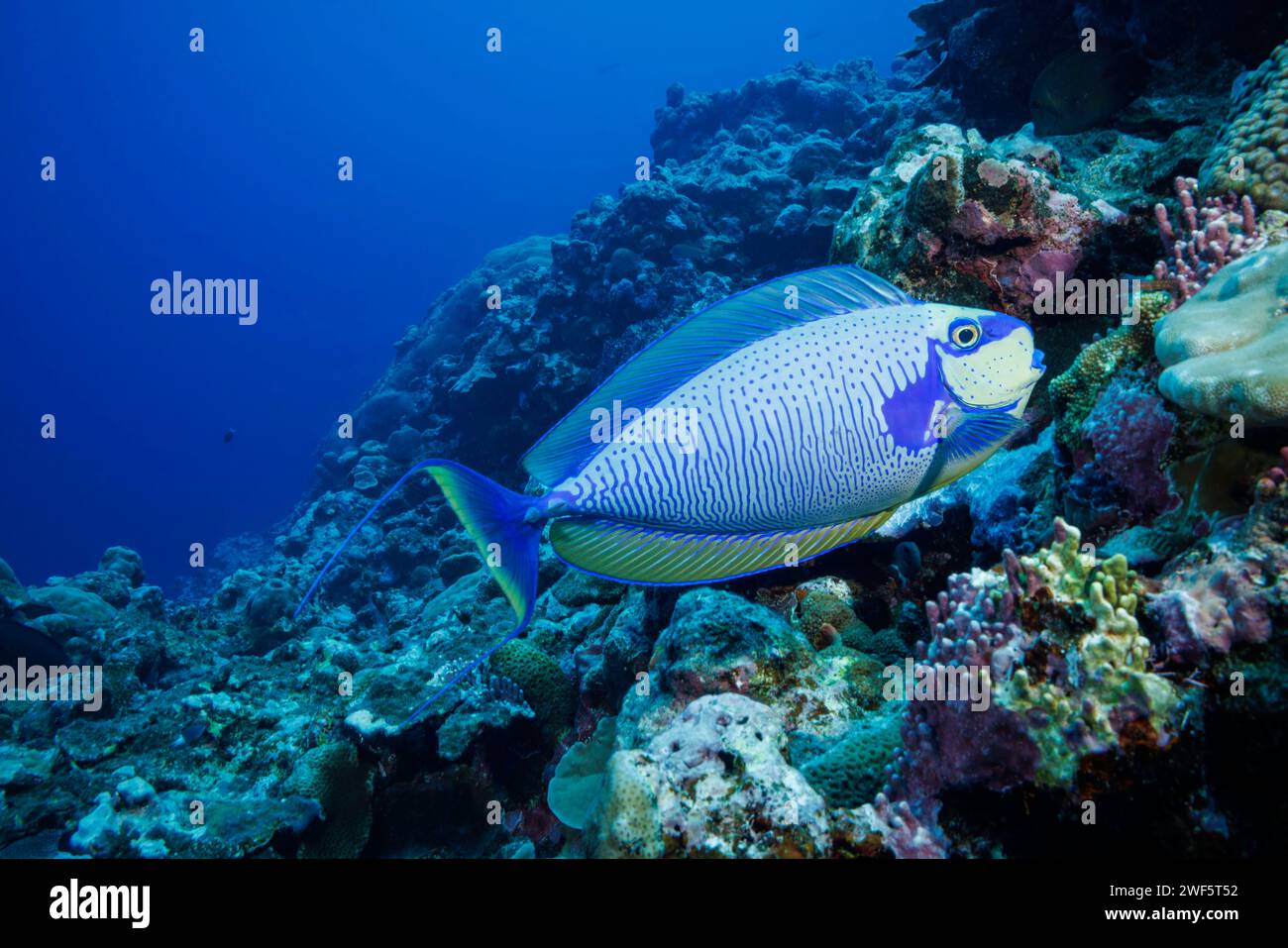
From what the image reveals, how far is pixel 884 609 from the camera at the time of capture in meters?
3.52

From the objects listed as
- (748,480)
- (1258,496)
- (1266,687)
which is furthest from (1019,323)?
(1266,687)

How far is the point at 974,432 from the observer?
1579 millimetres

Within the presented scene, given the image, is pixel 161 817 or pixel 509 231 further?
pixel 509 231

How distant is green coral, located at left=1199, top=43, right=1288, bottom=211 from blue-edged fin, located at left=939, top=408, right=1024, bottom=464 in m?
2.72

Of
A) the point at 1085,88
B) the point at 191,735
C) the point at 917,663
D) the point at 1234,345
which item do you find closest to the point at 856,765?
the point at 917,663

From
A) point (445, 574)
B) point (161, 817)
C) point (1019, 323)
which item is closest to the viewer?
point (1019, 323)

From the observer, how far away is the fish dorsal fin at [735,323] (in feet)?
5.81

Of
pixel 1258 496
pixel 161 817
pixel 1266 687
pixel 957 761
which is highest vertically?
pixel 1258 496

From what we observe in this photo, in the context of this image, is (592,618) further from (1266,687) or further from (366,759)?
(1266,687)

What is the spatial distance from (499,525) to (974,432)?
1.30 metres

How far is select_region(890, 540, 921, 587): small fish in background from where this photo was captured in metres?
3.38

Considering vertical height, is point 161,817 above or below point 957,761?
below

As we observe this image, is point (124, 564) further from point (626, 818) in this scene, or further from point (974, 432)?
Answer: point (974, 432)
